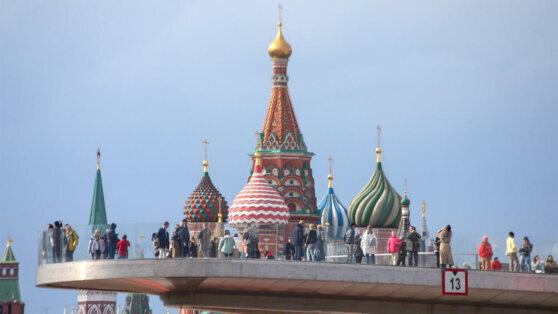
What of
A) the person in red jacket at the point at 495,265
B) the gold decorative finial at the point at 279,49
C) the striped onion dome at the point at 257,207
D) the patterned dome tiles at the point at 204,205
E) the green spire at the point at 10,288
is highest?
the gold decorative finial at the point at 279,49

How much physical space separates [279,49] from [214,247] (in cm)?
6589

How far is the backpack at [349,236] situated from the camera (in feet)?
191

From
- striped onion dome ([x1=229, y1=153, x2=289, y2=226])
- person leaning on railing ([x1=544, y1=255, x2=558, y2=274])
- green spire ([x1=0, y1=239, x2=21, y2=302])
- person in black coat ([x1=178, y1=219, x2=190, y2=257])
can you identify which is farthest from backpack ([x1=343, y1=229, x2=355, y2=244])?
green spire ([x1=0, y1=239, x2=21, y2=302])

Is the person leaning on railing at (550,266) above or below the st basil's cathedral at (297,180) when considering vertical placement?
below

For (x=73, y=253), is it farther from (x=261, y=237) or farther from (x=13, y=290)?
(x=13, y=290)

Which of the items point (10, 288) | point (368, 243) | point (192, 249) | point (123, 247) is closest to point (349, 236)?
point (368, 243)

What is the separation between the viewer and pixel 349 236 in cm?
5831

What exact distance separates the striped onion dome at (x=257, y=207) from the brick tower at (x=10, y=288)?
3696 inches

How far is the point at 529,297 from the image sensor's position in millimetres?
61250

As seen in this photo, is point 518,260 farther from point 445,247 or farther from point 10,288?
point 10,288

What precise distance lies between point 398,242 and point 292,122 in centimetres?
6729

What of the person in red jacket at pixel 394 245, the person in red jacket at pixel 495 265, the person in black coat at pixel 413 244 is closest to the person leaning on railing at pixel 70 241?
the person in red jacket at pixel 394 245

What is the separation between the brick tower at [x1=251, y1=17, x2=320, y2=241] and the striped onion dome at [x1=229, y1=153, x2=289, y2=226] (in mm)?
15455

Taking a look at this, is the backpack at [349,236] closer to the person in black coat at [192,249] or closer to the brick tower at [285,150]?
the person in black coat at [192,249]
